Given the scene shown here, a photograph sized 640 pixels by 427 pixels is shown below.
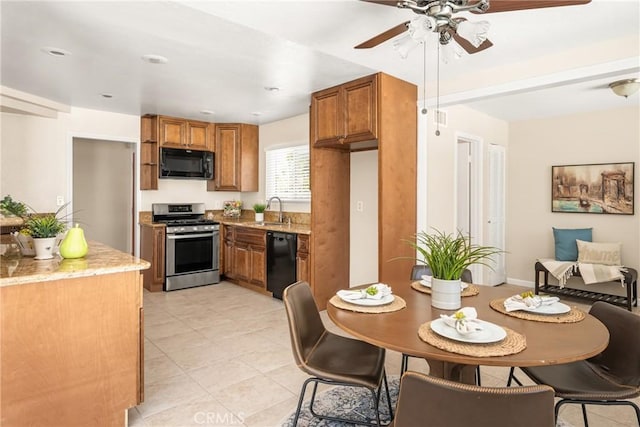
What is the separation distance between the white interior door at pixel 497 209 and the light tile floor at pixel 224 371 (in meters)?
2.79

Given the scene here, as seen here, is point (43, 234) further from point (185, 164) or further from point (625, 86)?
point (625, 86)

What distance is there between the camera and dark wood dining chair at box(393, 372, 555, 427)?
40.2 inches

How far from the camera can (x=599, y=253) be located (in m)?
4.66

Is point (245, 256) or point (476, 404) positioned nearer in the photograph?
point (476, 404)

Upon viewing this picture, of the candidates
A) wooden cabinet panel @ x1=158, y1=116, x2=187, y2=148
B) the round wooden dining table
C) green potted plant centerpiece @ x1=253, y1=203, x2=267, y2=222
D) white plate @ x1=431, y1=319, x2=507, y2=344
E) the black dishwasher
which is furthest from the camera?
green potted plant centerpiece @ x1=253, y1=203, x2=267, y2=222

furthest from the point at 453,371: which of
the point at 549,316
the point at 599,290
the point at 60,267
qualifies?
the point at 599,290

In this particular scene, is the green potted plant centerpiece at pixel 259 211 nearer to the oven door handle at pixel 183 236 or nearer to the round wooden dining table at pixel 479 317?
the oven door handle at pixel 183 236

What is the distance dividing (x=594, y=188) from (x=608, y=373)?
154 inches

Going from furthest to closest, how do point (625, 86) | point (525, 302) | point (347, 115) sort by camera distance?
1. point (347, 115)
2. point (625, 86)
3. point (525, 302)

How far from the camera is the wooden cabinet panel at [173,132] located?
17.4 ft

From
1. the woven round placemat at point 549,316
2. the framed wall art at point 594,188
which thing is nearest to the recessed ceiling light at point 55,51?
the woven round placemat at point 549,316

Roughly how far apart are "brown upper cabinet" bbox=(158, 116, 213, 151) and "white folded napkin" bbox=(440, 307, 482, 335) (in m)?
4.85

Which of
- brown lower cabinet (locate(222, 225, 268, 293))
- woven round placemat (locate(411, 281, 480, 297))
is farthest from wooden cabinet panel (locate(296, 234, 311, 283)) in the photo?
woven round placemat (locate(411, 281, 480, 297))

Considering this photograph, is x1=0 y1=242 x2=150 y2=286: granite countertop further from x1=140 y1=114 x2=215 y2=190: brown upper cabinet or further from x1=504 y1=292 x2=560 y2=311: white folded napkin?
x1=140 y1=114 x2=215 y2=190: brown upper cabinet
